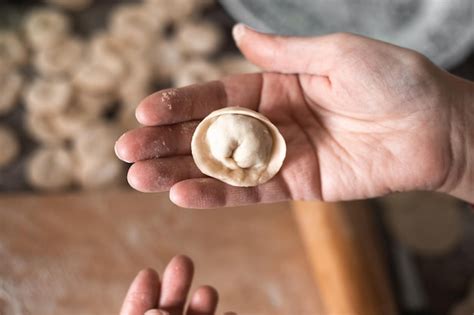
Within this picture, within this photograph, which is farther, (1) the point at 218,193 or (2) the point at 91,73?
(2) the point at 91,73

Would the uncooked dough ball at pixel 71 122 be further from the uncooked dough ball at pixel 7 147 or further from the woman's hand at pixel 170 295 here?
the woman's hand at pixel 170 295

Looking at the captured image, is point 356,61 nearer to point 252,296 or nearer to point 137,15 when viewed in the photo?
point 252,296

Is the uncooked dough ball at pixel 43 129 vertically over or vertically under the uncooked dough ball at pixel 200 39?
under

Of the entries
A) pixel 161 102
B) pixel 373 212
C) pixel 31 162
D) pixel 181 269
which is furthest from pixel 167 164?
pixel 373 212

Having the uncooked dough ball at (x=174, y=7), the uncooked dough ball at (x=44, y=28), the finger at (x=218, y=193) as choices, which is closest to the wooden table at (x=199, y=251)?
the finger at (x=218, y=193)

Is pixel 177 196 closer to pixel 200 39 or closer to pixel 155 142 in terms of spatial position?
pixel 155 142

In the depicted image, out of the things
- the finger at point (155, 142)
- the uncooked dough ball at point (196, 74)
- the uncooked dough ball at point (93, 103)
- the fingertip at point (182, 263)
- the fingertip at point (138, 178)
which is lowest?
the uncooked dough ball at point (93, 103)

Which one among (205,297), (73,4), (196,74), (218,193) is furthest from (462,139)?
(73,4)

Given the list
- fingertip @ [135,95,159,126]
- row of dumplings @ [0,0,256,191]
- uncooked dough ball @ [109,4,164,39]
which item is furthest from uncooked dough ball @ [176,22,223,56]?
fingertip @ [135,95,159,126]
